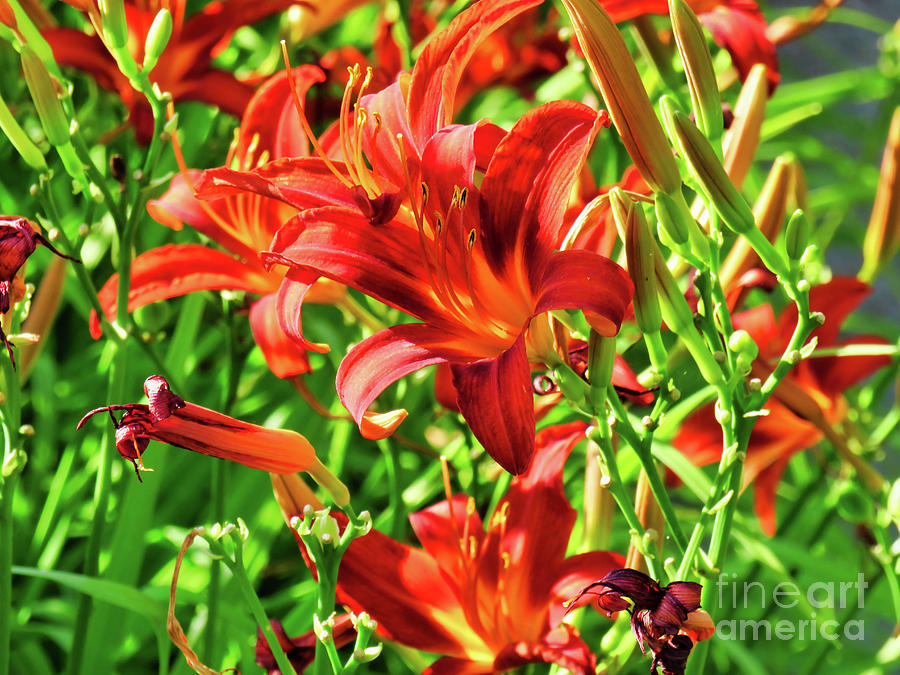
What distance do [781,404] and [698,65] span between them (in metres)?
0.26

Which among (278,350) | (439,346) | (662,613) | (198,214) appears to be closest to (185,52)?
(198,214)

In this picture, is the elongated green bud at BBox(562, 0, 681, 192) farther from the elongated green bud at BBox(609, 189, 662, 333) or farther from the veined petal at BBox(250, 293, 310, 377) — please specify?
the veined petal at BBox(250, 293, 310, 377)

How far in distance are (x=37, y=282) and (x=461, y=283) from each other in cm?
73

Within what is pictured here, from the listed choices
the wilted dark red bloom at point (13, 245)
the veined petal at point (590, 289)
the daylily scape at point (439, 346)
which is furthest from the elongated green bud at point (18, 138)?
the veined petal at point (590, 289)

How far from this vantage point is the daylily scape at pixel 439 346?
46 centimetres

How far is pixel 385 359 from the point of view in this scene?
1.55ft

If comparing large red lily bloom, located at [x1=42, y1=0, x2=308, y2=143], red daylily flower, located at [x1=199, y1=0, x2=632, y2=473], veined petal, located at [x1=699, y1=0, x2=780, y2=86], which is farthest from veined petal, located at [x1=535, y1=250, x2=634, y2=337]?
large red lily bloom, located at [x1=42, y1=0, x2=308, y2=143]

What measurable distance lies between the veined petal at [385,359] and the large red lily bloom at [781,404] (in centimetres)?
27

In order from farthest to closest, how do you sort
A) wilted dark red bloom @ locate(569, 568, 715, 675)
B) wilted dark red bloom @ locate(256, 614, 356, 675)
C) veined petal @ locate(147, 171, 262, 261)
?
1. veined petal @ locate(147, 171, 262, 261)
2. wilted dark red bloom @ locate(256, 614, 356, 675)
3. wilted dark red bloom @ locate(569, 568, 715, 675)

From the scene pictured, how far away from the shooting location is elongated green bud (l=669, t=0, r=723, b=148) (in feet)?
1.66

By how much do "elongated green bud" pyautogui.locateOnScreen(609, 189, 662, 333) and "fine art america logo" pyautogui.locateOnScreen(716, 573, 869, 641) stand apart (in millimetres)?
222

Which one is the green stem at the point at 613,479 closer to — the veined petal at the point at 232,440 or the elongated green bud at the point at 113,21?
the veined petal at the point at 232,440

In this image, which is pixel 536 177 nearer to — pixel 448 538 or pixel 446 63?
pixel 446 63

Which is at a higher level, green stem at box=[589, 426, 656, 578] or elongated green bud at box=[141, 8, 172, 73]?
elongated green bud at box=[141, 8, 172, 73]
